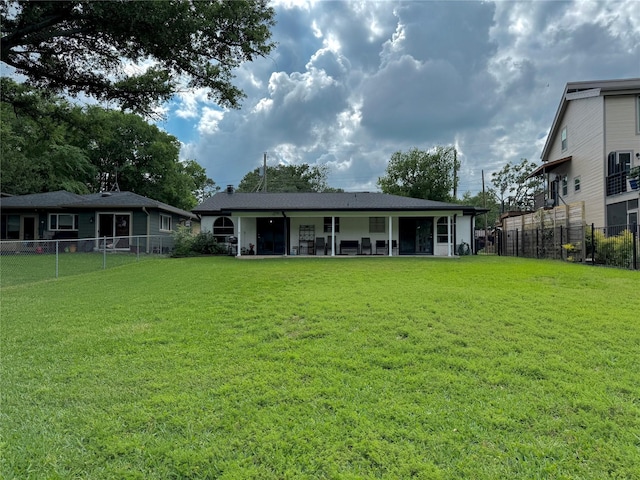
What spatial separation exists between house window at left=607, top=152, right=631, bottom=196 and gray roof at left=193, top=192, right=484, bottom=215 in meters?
5.27

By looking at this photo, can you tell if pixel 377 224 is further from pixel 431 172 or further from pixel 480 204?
pixel 480 204

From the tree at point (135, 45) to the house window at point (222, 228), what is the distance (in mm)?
10518

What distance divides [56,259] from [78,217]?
426 inches

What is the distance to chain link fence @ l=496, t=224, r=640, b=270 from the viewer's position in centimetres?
1027

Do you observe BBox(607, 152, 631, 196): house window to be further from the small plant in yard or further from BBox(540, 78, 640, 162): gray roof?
the small plant in yard

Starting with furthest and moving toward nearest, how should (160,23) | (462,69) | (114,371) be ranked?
(462,69), (160,23), (114,371)

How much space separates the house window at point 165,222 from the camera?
66.6ft

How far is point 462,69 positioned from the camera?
47.5 feet

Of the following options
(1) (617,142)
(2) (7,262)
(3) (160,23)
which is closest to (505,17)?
(1) (617,142)

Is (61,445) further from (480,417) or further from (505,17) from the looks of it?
(505,17)

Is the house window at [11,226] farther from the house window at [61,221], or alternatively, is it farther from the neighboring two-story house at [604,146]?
the neighboring two-story house at [604,146]

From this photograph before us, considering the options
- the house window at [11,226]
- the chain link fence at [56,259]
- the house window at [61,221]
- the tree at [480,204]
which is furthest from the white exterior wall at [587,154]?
the house window at [11,226]

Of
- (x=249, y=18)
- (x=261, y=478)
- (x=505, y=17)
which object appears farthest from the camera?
(x=505, y=17)

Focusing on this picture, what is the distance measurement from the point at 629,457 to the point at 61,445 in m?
3.47
